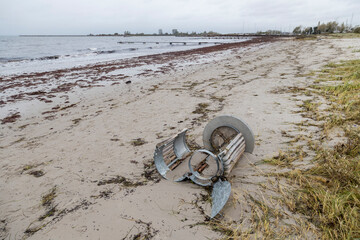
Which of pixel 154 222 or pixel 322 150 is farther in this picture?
pixel 322 150

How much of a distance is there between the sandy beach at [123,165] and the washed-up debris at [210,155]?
18cm

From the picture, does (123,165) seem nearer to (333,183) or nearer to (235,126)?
(235,126)

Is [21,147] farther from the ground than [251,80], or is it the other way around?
[251,80]

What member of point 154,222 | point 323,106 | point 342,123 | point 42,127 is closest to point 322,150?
point 342,123

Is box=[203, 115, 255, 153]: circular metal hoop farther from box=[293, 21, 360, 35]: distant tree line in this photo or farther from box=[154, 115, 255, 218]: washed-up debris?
box=[293, 21, 360, 35]: distant tree line

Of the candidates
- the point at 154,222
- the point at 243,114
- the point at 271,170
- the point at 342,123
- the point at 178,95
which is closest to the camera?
the point at 154,222

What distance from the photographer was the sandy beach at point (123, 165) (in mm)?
2559

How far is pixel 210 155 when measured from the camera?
362cm

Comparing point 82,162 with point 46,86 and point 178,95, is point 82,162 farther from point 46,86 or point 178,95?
point 46,86

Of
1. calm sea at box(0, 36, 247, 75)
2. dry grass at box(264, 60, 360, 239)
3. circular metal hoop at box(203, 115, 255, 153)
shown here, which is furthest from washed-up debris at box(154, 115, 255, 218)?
calm sea at box(0, 36, 247, 75)

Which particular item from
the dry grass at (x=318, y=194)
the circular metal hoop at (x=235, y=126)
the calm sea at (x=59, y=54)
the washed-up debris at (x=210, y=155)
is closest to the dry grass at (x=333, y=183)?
the dry grass at (x=318, y=194)

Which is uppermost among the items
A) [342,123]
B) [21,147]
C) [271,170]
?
[342,123]

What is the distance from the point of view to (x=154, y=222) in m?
2.57

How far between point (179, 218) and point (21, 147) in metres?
4.37
